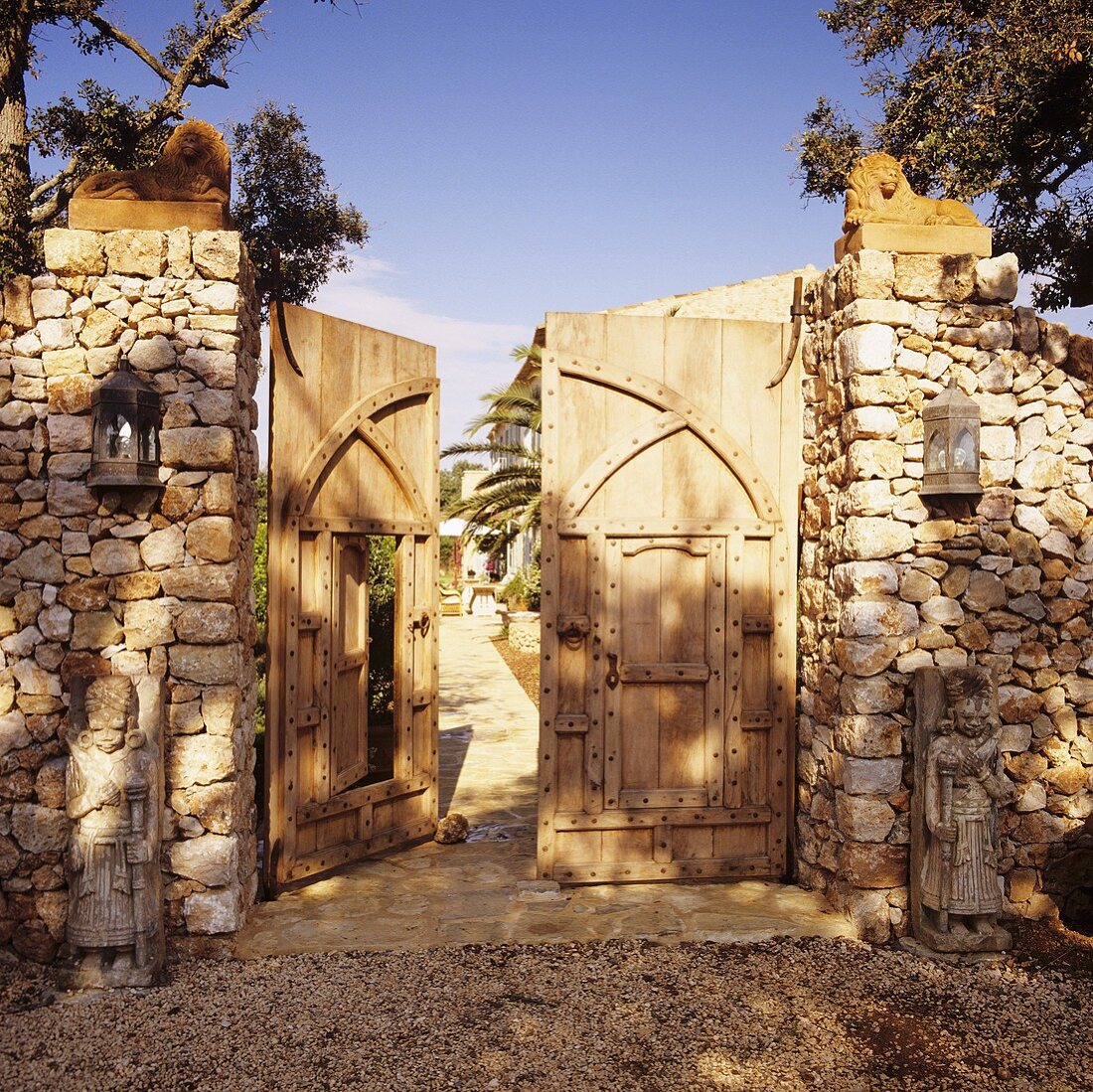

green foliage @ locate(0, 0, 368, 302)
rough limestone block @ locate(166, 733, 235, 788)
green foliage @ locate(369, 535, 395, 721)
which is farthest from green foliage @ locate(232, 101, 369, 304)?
rough limestone block @ locate(166, 733, 235, 788)

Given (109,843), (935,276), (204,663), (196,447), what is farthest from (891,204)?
(109,843)

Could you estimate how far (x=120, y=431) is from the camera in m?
3.62

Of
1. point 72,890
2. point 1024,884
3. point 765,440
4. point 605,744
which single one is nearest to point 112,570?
point 72,890

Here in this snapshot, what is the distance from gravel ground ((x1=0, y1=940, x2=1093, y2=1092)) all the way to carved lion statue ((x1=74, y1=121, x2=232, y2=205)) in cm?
330

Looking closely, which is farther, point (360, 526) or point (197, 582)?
point (360, 526)

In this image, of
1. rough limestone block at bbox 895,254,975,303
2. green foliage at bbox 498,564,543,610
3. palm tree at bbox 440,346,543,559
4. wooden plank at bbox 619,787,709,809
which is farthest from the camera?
green foliage at bbox 498,564,543,610

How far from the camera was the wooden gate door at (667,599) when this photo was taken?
4586 millimetres

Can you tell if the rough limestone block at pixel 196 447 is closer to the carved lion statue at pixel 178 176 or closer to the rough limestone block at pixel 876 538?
the carved lion statue at pixel 178 176

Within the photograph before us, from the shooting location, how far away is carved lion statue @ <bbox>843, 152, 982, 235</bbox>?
13.6 ft

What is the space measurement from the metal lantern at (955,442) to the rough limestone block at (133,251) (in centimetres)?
346

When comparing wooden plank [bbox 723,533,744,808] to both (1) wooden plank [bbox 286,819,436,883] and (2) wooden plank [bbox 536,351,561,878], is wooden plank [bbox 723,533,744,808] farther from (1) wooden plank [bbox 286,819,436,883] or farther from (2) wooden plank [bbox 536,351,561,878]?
(1) wooden plank [bbox 286,819,436,883]

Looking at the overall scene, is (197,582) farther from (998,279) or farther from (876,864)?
(998,279)

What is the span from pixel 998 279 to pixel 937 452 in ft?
2.85

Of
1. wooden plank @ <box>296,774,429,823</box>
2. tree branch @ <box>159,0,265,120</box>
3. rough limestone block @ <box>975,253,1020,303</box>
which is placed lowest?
wooden plank @ <box>296,774,429,823</box>
